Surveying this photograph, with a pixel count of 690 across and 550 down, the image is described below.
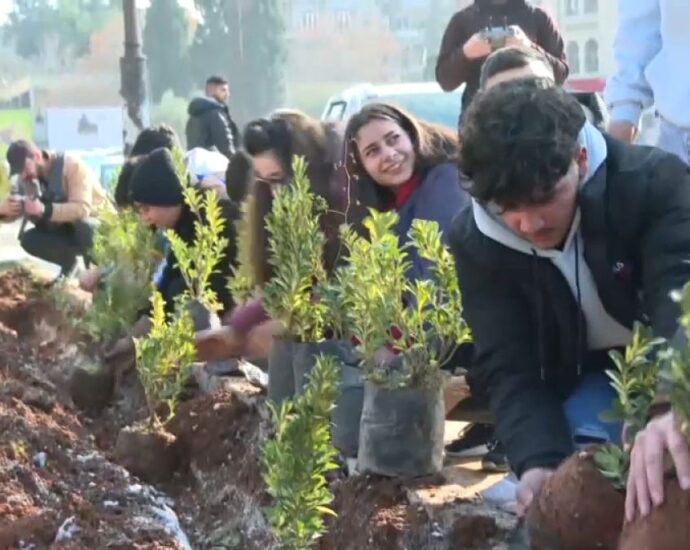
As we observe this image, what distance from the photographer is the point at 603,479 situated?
7.88 feet

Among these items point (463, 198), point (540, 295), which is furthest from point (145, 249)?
point (540, 295)

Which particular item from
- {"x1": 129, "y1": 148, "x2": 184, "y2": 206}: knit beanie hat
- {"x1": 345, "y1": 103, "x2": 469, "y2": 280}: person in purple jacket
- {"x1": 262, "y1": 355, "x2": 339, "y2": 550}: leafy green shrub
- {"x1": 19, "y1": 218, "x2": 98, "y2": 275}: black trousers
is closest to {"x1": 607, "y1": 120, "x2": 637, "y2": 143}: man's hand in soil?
{"x1": 345, "y1": 103, "x2": 469, "y2": 280}: person in purple jacket

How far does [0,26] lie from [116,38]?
323 cm

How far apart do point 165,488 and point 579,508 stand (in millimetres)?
2286

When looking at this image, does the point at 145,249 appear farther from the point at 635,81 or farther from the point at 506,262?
the point at 506,262

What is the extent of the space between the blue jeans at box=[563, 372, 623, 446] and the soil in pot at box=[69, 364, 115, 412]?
119 inches

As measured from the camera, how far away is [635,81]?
4223mm

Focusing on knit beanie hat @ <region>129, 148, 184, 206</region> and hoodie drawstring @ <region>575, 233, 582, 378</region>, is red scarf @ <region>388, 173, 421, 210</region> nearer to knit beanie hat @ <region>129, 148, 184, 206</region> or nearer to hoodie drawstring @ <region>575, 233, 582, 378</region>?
hoodie drawstring @ <region>575, 233, 582, 378</region>

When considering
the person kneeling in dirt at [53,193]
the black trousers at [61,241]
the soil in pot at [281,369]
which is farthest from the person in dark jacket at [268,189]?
the black trousers at [61,241]

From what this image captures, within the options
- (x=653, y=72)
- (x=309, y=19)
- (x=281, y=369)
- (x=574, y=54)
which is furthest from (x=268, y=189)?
(x=309, y=19)

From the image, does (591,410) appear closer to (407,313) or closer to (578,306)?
(578,306)

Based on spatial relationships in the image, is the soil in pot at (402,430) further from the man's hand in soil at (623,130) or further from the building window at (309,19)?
the building window at (309,19)

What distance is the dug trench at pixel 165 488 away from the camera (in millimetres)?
3287

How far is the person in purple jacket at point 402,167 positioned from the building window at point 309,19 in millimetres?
39426
